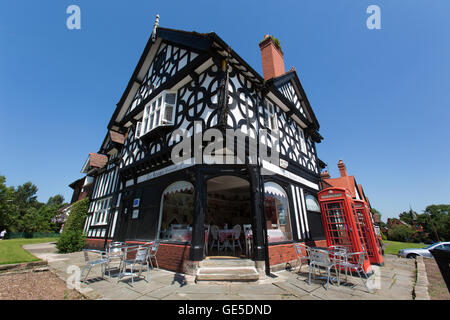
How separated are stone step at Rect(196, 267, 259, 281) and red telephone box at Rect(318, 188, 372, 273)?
3472mm

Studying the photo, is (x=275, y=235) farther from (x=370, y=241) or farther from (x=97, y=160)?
(x=97, y=160)

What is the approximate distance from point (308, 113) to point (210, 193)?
9069mm

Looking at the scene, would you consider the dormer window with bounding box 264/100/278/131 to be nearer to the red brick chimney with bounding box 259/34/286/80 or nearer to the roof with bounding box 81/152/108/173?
the red brick chimney with bounding box 259/34/286/80

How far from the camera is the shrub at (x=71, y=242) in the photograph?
10.7 metres

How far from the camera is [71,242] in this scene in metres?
11.0

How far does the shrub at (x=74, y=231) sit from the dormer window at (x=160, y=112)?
8550mm

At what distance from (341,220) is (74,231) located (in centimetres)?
1596

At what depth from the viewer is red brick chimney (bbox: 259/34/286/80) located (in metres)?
10.3

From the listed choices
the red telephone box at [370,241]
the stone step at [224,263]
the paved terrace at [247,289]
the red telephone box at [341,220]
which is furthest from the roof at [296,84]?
the paved terrace at [247,289]

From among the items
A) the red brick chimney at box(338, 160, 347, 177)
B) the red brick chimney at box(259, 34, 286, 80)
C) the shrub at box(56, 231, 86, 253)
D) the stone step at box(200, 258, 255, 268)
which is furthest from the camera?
the red brick chimney at box(338, 160, 347, 177)

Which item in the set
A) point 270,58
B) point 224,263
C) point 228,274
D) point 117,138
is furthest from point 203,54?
point 117,138

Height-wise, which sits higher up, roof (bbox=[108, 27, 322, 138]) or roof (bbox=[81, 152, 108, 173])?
roof (bbox=[108, 27, 322, 138])

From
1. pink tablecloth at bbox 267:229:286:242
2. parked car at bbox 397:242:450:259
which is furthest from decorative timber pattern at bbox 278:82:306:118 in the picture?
parked car at bbox 397:242:450:259

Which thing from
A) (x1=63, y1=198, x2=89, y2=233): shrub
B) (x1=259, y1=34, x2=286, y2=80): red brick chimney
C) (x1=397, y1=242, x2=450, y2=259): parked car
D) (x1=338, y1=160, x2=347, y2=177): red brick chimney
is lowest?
(x1=397, y1=242, x2=450, y2=259): parked car
